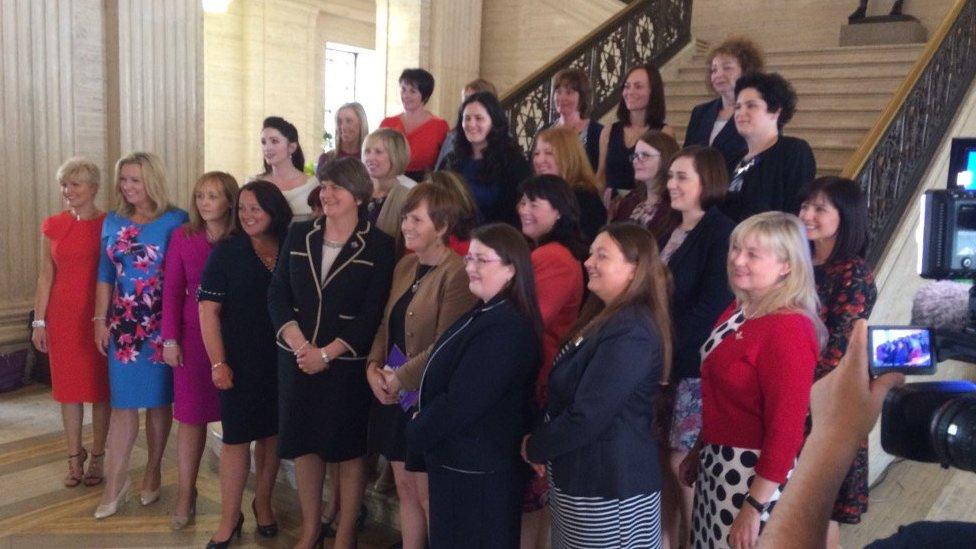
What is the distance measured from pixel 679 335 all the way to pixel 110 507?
2.98m

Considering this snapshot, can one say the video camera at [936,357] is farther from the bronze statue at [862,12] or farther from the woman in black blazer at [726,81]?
the bronze statue at [862,12]

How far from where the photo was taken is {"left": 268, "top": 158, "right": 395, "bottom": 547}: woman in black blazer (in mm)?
3410

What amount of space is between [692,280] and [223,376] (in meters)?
2.07

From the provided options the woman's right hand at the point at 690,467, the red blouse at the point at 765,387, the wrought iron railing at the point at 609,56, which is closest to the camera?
the red blouse at the point at 765,387

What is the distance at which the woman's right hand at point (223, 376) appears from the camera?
3689mm

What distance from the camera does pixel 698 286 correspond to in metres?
3.00

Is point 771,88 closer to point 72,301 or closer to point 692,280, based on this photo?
point 692,280

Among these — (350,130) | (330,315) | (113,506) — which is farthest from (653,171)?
(113,506)

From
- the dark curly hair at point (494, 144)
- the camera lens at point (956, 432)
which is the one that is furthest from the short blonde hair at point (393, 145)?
the camera lens at point (956, 432)

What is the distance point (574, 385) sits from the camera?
8.31 ft

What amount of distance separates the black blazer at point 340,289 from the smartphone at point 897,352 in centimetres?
233

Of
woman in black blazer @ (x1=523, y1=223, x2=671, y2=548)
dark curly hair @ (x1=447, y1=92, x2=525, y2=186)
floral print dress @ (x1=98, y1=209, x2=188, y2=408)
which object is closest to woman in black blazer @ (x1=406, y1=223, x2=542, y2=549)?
woman in black blazer @ (x1=523, y1=223, x2=671, y2=548)

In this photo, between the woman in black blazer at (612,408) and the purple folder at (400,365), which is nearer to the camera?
the woman in black blazer at (612,408)

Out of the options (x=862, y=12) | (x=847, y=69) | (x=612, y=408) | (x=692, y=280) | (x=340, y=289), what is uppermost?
(x=862, y=12)
